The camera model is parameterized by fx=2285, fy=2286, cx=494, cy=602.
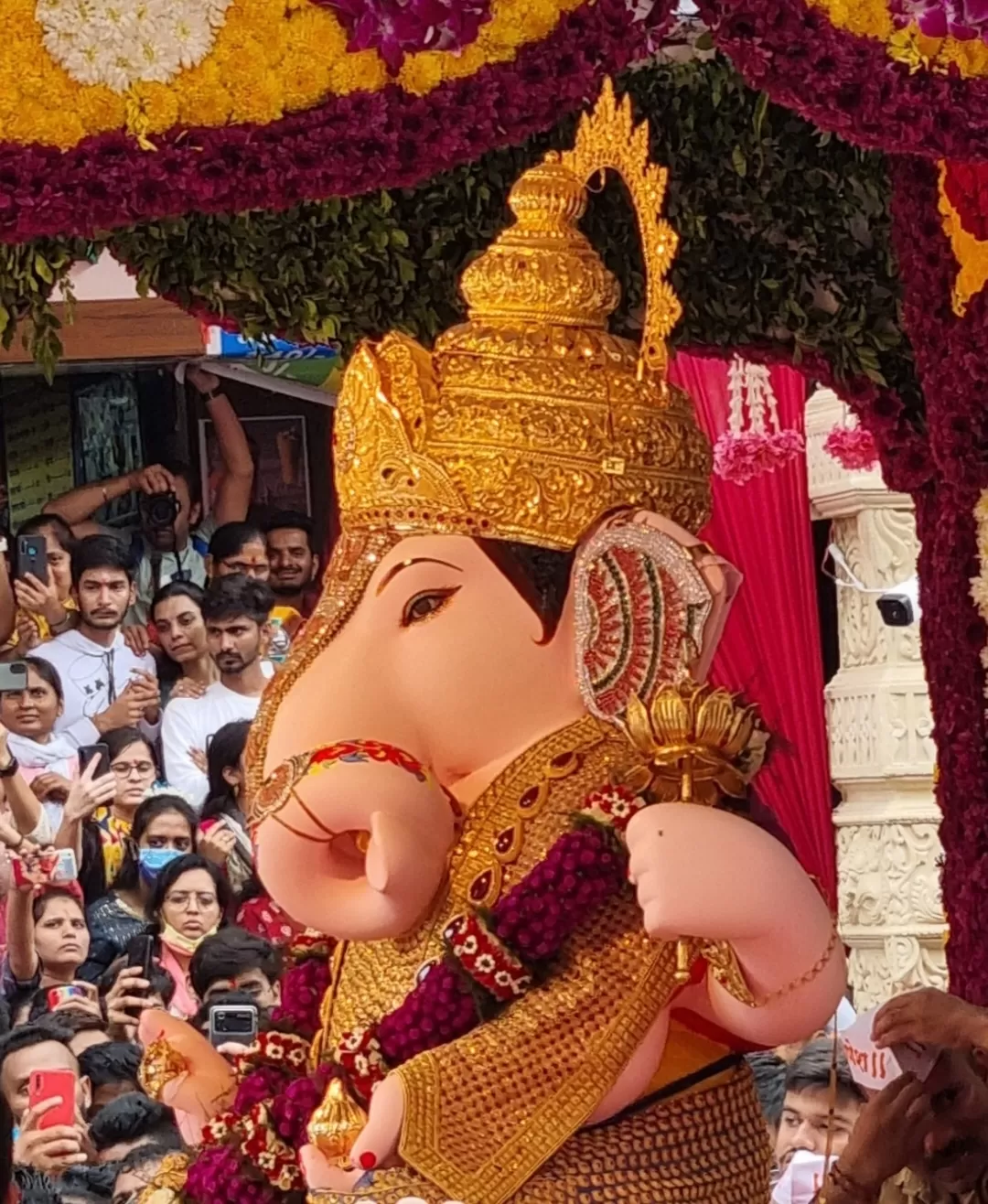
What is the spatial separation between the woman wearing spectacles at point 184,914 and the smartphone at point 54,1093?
15.5 inches

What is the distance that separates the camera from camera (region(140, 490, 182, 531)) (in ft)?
19.0

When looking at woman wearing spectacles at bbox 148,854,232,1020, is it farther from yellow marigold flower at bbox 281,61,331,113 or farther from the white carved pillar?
yellow marigold flower at bbox 281,61,331,113

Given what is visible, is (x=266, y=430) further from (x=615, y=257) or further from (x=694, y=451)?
(x=694, y=451)

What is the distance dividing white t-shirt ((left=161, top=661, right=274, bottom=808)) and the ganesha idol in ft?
10.4

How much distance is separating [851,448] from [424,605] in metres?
2.35

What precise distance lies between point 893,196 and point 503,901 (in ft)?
3.34

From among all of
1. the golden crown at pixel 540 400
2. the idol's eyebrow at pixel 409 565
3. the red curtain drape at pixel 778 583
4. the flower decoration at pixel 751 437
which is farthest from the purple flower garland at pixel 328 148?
the flower decoration at pixel 751 437

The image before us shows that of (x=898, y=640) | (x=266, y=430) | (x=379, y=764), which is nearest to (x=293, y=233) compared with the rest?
(x=379, y=764)

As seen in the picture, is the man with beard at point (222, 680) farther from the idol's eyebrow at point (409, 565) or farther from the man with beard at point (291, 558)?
the idol's eyebrow at point (409, 565)

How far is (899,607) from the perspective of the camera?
471cm

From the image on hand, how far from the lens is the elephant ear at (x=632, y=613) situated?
225 cm

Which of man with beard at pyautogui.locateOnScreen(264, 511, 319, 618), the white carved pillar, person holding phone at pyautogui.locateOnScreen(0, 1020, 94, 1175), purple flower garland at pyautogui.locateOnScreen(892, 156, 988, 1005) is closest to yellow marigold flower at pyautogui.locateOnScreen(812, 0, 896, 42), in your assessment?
purple flower garland at pyautogui.locateOnScreen(892, 156, 988, 1005)

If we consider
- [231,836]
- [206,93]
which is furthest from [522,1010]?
[231,836]

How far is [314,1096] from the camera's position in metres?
2.25
